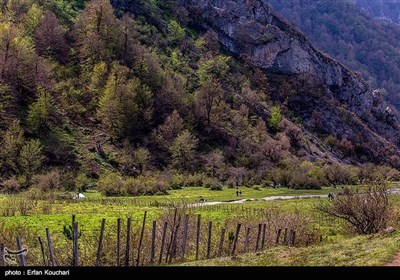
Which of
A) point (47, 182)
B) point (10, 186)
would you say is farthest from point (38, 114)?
point (10, 186)

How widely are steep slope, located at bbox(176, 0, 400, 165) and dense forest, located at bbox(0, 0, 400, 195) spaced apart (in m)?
29.3

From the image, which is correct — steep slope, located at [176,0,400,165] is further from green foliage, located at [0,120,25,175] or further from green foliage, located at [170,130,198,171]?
green foliage, located at [0,120,25,175]

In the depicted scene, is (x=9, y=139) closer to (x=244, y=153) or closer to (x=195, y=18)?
(x=244, y=153)

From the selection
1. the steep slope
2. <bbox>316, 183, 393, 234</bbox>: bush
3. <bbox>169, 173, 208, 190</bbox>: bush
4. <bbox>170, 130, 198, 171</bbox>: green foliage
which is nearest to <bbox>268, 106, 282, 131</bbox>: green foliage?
the steep slope

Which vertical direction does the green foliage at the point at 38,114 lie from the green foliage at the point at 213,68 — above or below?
below

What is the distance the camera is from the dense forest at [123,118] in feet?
258

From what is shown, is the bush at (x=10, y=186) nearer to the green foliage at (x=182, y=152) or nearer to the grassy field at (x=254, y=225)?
the grassy field at (x=254, y=225)

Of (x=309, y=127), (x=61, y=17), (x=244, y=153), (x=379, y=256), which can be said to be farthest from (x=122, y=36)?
(x=379, y=256)

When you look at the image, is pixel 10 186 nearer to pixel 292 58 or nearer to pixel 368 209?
pixel 368 209

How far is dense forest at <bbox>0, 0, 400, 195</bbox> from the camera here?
78.6 m

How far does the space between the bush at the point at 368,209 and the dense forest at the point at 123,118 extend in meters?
47.1

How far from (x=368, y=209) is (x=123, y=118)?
74.0 m

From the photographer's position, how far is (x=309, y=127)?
149250 mm

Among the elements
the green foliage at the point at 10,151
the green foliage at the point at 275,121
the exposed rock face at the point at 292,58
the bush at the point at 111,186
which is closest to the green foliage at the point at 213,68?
the green foliage at the point at 275,121
